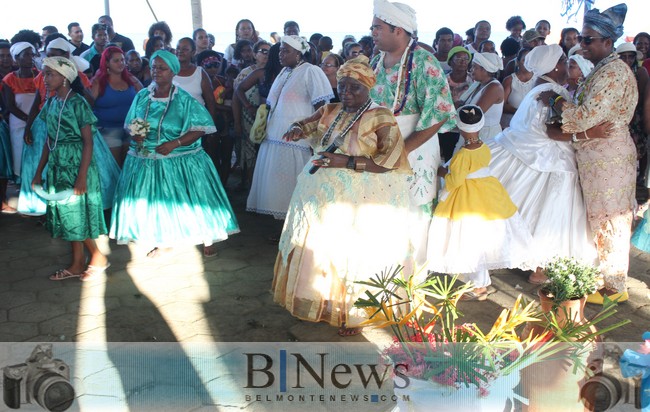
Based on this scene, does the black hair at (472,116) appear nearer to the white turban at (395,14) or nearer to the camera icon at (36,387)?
the white turban at (395,14)

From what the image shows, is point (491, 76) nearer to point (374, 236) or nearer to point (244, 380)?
point (374, 236)

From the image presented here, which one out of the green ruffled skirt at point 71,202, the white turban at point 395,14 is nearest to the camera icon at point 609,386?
the white turban at point 395,14

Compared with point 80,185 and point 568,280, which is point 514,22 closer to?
point 80,185

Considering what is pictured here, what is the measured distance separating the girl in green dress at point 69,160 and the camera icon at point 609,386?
379cm

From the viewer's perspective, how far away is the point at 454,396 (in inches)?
100

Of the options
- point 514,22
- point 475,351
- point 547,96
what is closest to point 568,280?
point 475,351

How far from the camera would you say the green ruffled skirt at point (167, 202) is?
5.51 meters

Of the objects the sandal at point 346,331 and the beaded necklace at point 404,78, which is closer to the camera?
the sandal at point 346,331

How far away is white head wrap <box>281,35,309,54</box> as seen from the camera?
5.91 meters

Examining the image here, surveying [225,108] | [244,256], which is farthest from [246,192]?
[244,256]

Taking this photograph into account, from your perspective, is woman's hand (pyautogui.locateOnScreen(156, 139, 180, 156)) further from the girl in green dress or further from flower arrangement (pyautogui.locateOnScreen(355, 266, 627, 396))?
flower arrangement (pyautogui.locateOnScreen(355, 266, 627, 396))

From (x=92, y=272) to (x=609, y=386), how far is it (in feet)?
13.0

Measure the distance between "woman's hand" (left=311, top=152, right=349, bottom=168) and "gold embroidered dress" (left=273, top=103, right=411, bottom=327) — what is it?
13 centimetres

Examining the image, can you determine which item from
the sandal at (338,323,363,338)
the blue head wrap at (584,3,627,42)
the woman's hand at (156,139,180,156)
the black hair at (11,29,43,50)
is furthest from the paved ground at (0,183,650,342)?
the black hair at (11,29,43,50)
